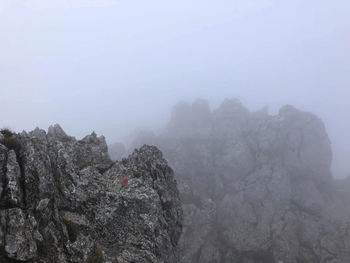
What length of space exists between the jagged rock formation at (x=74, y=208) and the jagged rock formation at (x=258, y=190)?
2000 inches

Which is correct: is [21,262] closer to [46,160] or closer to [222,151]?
[46,160]

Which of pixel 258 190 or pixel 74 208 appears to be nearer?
pixel 74 208

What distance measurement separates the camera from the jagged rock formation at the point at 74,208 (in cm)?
2028

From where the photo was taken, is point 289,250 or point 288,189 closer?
point 289,250

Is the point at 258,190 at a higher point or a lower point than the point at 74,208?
lower

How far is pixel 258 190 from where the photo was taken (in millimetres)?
95875

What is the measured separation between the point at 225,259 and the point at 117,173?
56.2m

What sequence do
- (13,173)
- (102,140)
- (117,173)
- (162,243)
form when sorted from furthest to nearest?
(102,140), (117,173), (162,243), (13,173)

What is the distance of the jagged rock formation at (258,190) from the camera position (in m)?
80.6

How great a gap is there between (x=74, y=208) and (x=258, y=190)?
259 feet

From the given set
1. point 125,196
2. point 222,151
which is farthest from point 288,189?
point 125,196

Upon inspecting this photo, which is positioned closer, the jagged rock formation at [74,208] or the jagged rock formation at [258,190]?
the jagged rock formation at [74,208]

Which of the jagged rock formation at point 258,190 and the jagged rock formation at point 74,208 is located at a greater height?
the jagged rock formation at point 74,208

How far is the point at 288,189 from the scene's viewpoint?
95062 mm
